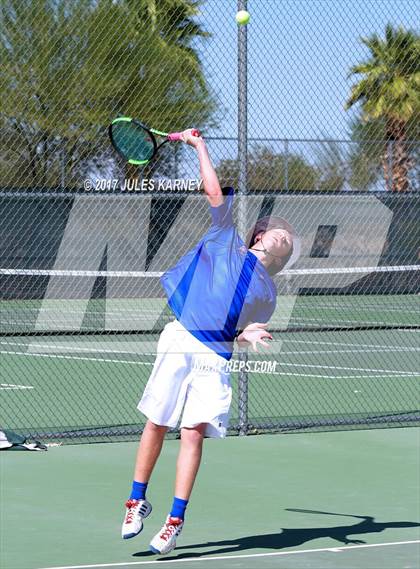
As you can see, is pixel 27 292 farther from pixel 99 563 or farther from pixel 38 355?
pixel 99 563

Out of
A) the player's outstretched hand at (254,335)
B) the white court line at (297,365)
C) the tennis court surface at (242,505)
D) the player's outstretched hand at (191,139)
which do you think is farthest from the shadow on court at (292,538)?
the white court line at (297,365)

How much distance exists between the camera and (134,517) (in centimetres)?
714

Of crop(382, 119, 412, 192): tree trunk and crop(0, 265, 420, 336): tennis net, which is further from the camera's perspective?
crop(0, 265, 420, 336): tennis net

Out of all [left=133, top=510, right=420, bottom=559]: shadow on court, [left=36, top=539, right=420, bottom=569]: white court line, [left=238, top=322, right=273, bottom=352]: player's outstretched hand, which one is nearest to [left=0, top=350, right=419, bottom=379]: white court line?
[left=133, top=510, right=420, bottom=559]: shadow on court

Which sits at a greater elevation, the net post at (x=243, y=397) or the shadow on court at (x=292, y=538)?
the net post at (x=243, y=397)

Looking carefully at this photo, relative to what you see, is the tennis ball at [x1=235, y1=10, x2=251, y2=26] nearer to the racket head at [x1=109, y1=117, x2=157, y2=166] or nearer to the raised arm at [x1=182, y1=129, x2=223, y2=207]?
the racket head at [x1=109, y1=117, x2=157, y2=166]

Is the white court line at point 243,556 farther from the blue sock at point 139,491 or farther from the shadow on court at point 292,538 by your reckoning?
the blue sock at point 139,491

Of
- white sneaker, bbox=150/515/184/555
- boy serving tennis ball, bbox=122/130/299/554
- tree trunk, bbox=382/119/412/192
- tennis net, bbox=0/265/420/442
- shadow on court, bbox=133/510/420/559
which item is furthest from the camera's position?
tree trunk, bbox=382/119/412/192

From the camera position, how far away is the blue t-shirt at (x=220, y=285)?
281 inches

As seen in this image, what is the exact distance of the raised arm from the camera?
22.3 feet

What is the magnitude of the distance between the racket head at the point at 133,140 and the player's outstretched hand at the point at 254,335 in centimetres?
140

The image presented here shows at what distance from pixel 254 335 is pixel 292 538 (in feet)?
4.64

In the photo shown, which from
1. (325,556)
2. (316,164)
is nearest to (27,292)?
(316,164)

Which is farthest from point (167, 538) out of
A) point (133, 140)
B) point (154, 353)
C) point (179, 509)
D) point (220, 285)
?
point (154, 353)
